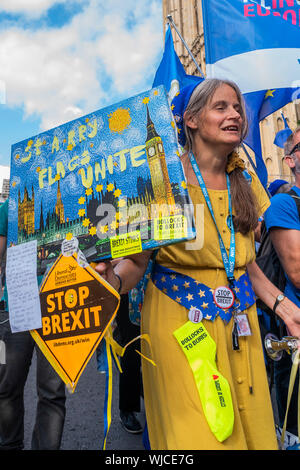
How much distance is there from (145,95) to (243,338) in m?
0.92

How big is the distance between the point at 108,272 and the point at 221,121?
76cm

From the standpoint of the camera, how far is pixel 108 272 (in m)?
1.32

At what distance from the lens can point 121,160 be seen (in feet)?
4.28

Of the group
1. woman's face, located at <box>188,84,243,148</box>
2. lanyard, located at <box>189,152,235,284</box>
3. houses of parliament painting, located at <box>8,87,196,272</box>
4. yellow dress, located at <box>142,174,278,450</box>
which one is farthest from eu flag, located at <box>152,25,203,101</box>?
yellow dress, located at <box>142,174,278,450</box>

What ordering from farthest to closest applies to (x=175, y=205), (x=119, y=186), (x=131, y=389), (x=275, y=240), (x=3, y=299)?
(x=131, y=389)
(x=3, y=299)
(x=275, y=240)
(x=119, y=186)
(x=175, y=205)

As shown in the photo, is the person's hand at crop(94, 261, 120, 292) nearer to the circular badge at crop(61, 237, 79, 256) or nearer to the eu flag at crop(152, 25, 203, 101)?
the circular badge at crop(61, 237, 79, 256)

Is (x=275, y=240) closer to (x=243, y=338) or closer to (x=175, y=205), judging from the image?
(x=243, y=338)

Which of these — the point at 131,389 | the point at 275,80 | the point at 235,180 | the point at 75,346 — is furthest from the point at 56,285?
the point at 275,80

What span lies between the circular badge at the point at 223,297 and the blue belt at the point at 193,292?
0.05 feet

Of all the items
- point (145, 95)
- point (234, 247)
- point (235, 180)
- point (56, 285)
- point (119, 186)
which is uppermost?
point (145, 95)

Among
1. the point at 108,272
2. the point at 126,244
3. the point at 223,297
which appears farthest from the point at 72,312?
the point at 223,297

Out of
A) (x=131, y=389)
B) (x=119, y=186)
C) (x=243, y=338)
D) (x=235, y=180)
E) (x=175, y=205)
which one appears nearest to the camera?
(x=175, y=205)

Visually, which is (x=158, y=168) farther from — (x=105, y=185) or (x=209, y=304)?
(x=209, y=304)

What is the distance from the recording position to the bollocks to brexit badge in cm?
121
